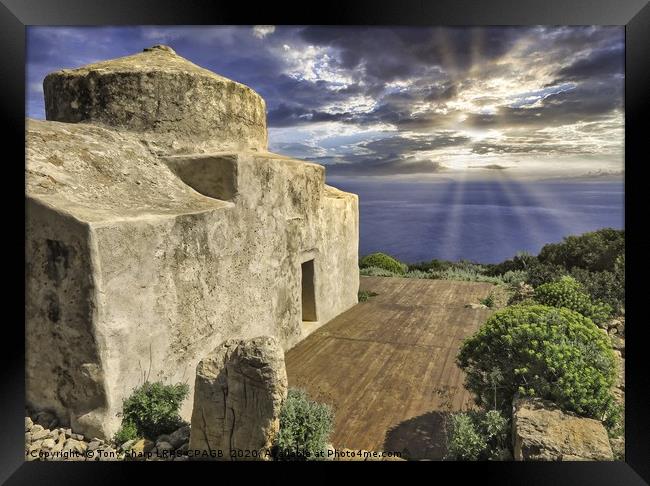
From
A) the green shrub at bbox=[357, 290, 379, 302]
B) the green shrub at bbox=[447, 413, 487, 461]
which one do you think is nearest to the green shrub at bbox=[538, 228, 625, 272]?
the green shrub at bbox=[357, 290, 379, 302]

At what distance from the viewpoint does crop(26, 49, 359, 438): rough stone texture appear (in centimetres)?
392

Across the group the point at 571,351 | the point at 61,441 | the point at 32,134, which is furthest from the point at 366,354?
the point at 32,134

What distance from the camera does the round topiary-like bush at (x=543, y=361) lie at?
3.91 meters

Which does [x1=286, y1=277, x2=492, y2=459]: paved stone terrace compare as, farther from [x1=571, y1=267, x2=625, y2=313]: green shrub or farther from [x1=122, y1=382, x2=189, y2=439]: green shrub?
[x1=571, y1=267, x2=625, y2=313]: green shrub

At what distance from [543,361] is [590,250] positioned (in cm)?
983

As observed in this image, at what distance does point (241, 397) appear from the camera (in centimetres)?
354

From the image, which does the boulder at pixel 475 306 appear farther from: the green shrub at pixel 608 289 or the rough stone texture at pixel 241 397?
the rough stone texture at pixel 241 397

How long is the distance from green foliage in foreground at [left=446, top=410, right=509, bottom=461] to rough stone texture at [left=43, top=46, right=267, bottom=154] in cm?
517

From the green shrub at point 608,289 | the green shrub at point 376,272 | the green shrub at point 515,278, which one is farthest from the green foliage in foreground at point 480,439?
the green shrub at point 376,272

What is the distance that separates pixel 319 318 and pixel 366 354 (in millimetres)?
1788

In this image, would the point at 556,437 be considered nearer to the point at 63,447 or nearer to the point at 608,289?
the point at 63,447

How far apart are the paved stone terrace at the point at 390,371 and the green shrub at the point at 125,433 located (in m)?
2.06

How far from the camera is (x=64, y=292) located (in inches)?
154
